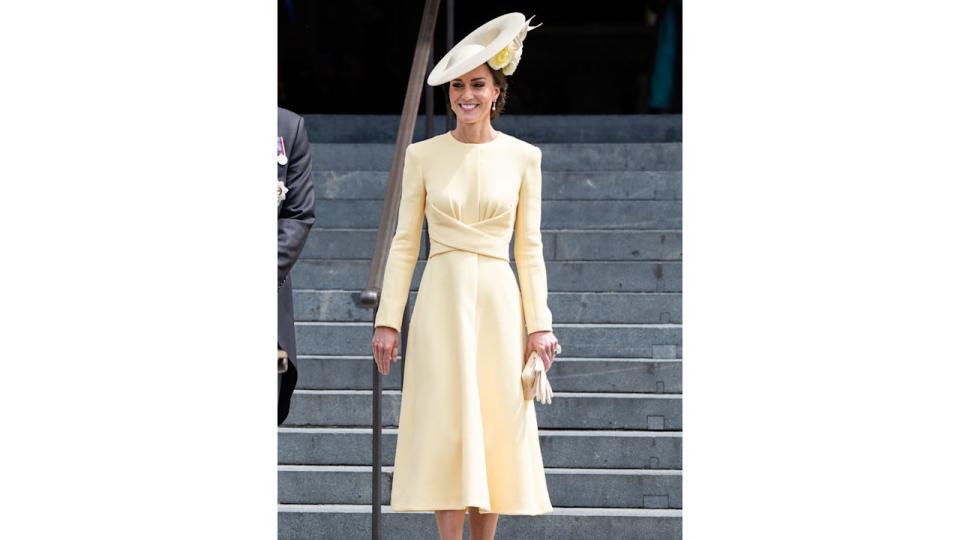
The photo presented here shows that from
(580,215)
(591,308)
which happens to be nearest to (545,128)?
(580,215)

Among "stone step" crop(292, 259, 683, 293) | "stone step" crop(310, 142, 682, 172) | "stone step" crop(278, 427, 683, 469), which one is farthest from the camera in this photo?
"stone step" crop(310, 142, 682, 172)

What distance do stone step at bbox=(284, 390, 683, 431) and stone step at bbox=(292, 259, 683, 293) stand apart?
91 cm

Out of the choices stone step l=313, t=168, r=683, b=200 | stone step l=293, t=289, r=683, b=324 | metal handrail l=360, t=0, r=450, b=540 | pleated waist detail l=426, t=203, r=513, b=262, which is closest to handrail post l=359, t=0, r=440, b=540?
metal handrail l=360, t=0, r=450, b=540

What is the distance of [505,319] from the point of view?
5.28 m

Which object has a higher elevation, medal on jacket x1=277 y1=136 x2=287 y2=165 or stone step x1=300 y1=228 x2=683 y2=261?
medal on jacket x1=277 y1=136 x2=287 y2=165

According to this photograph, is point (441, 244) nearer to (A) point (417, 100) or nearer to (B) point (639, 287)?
(A) point (417, 100)

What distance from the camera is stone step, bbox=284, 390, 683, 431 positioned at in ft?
22.4

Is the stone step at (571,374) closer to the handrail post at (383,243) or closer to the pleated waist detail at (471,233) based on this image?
the handrail post at (383,243)

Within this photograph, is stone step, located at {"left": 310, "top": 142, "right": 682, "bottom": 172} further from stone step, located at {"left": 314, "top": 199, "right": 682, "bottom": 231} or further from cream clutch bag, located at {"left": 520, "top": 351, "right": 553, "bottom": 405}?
cream clutch bag, located at {"left": 520, "top": 351, "right": 553, "bottom": 405}

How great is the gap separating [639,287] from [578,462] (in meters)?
1.28

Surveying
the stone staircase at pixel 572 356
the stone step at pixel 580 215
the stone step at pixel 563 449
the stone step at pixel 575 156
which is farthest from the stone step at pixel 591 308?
the stone step at pixel 575 156

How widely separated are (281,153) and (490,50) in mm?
702

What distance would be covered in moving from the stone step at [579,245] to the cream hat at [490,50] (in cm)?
252

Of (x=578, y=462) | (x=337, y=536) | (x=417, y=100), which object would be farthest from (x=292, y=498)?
(x=417, y=100)
